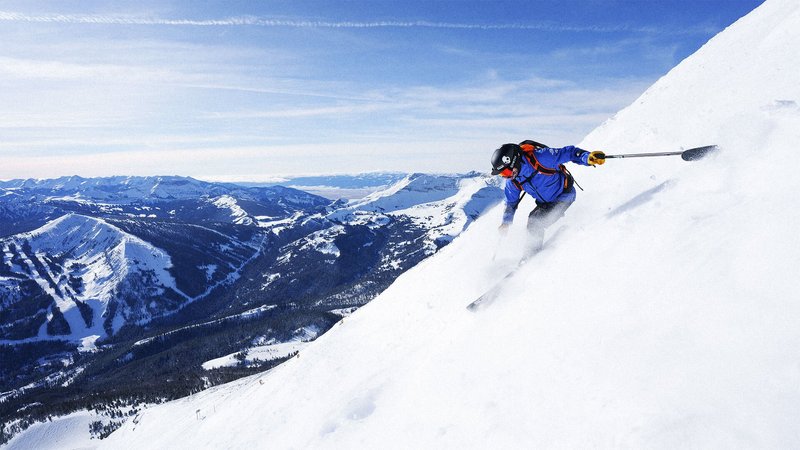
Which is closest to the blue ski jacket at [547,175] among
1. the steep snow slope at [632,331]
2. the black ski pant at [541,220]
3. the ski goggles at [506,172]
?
the black ski pant at [541,220]

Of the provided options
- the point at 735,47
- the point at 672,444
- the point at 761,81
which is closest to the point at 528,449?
the point at 672,444

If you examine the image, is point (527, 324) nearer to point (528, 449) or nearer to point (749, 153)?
point (528, 449)

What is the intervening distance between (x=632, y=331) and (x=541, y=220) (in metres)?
6.30

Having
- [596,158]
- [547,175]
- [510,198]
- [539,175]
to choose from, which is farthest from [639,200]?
[510,198]

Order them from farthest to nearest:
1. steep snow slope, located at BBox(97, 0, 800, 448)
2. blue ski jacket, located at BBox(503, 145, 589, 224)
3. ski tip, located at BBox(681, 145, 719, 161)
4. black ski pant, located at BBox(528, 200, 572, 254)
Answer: black ski pant, located at BBox(528, 200, 572, 254) < blue ski jacket, located at BBox(503, 145, 589, 224) < ski tip, located at BBox(681, 145, 719, 161) < steep snow slope, located at BBox(97, 0, 800, 448)

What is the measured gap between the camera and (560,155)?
11859 mm

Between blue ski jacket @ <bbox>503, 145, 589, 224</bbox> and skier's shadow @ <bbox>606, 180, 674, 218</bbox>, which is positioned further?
blue ski jacket @ <bbox>503, 145, 589, 224</bbox>

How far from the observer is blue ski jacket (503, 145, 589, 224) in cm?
1181

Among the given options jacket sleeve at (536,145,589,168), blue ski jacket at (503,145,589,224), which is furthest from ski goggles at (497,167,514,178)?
jacket sleeve at (536,145,589,168)

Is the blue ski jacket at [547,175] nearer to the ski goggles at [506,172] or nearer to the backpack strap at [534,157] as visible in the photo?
the backpack strap at [534,157]

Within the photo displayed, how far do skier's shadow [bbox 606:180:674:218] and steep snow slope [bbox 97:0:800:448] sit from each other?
0.11 meters

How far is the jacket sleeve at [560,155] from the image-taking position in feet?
38.0

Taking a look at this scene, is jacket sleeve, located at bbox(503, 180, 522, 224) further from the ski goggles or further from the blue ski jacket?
the ski goggles

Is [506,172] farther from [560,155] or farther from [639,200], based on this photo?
[639,200]
